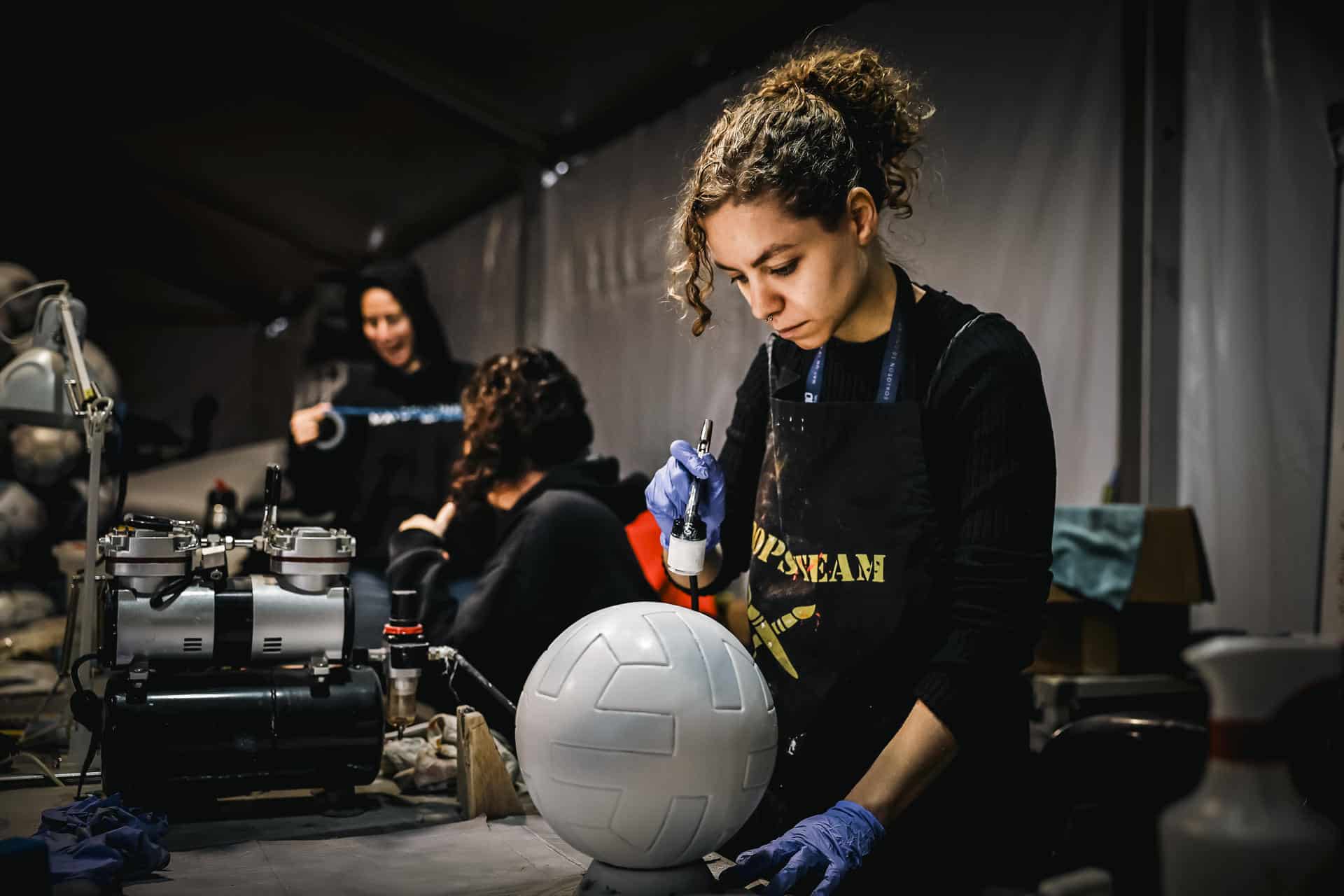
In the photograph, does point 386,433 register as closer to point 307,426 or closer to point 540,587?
point 307,426

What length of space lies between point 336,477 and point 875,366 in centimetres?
424

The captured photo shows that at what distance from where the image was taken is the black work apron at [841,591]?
1.81 m

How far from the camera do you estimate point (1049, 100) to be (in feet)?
11.8

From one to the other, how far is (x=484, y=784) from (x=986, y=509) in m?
1.36

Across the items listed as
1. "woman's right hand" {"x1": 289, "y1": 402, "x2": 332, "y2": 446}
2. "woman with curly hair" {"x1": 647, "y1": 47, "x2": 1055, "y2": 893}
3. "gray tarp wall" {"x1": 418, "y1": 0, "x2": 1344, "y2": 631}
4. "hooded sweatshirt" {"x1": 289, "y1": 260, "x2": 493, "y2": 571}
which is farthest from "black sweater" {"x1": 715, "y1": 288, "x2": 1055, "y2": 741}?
"woman's right hand" {"x1": 289, "y1": 402, "x2": 332, "y2": 446}

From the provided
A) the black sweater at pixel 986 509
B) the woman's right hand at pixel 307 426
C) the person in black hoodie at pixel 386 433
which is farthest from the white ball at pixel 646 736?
the woman's right hand at pixel 307 426

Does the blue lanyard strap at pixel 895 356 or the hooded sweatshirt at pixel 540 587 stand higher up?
the blue lanyard strap at pixel 895 356

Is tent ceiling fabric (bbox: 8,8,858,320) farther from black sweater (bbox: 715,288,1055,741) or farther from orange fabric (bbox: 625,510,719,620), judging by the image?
black sweater (bbox: 715,288,1055,741)

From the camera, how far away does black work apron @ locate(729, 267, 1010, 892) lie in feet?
5.93

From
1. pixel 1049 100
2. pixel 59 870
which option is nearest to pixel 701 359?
pixel 1049 100

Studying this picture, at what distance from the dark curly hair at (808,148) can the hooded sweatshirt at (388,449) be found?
299 centimetres

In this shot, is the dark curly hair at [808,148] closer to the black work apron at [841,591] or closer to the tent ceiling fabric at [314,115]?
the black work apron at [841,591]

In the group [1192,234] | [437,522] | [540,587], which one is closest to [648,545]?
[540,587]

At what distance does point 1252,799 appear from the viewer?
905mm
